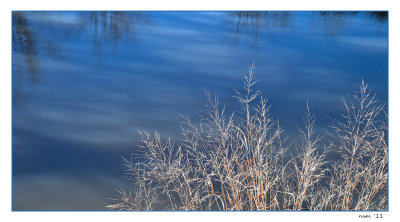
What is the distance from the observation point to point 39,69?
4578mm

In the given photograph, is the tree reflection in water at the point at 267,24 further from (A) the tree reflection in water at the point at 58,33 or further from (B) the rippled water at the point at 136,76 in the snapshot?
(A) the tree reflection in water at the point at 58,33

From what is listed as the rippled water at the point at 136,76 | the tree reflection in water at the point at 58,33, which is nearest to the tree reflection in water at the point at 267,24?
the rippled water at the point at 136,76

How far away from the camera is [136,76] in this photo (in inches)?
196

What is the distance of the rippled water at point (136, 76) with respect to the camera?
3729mm

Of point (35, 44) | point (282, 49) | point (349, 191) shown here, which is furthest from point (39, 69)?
point (349, 191)

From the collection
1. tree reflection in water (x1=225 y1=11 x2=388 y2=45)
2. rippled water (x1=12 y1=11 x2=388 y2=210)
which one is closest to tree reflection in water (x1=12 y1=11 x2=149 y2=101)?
rippled water (x1=12 y1=11 x2=388 y2=210)

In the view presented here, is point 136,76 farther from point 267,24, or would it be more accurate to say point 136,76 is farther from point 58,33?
point 267,24

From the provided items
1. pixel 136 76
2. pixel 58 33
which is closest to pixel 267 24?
pixel 136 76

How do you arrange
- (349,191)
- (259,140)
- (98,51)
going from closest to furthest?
(259,140) < (349,191) < (98,51)

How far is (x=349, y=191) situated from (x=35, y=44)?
10.6 ft

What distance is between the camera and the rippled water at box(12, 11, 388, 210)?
12.2 feet

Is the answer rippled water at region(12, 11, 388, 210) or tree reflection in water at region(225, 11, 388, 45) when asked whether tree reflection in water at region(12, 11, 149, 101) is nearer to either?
rippled water at region(12, 11, 388, 210)
